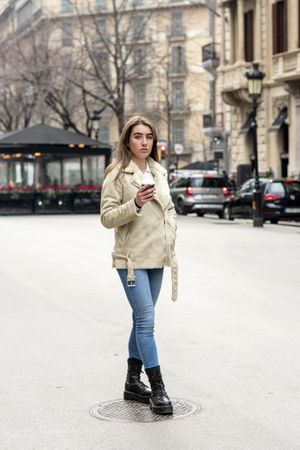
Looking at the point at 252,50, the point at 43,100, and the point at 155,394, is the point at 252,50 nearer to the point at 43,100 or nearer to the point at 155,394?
the point at 43,100

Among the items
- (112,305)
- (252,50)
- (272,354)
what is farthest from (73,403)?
(252,50)

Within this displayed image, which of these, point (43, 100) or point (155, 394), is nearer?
point (155, 394)

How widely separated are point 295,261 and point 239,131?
110 ft

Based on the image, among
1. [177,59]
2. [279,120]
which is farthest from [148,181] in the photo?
[177,59]

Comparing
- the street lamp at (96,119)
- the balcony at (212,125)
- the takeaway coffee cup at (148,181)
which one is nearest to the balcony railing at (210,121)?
the balcony at (212,125)

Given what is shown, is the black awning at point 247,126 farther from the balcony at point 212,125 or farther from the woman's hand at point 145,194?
the woman's hand at point 145,194

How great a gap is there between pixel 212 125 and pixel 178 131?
30051 millimetres

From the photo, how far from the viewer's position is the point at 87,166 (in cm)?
4344

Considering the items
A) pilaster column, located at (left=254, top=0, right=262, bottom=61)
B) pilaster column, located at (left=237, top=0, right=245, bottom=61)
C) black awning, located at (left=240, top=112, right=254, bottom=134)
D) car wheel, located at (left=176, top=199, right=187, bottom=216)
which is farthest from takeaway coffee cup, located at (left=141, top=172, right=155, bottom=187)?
black awning, located at (left=240, top=112, right=254, bottom=134)

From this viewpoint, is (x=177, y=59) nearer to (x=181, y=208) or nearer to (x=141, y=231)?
(x=181, y=208)

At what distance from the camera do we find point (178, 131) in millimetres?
94938

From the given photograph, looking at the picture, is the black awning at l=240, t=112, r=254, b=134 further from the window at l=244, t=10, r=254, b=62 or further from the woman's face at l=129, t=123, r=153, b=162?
the woman's face at l=129, t=123, r=153, b=162

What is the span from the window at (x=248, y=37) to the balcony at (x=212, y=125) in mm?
12695

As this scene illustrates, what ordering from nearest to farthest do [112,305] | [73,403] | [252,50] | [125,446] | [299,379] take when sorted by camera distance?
[125,446] < [73,403] < [299,379] < [112,305] < [252,50]
